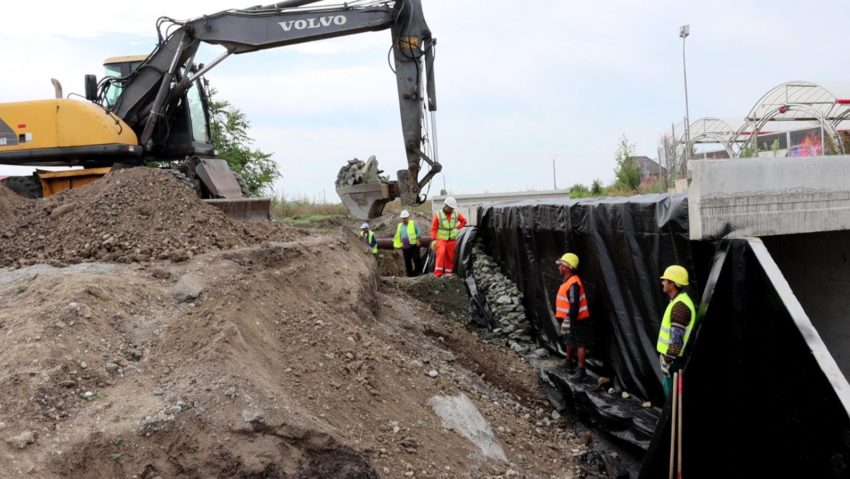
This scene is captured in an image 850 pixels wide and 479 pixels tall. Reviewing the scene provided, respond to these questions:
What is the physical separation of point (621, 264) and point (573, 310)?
846 millimetres

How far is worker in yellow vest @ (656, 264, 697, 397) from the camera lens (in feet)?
17.3

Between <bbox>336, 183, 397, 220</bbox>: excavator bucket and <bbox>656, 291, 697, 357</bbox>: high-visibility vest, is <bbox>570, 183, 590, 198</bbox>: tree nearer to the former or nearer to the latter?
<bbox>336, 183, 397, 220</bbox>: excavator bucket

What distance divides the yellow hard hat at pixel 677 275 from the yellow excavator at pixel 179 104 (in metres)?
5.08

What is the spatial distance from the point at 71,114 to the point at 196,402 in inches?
273

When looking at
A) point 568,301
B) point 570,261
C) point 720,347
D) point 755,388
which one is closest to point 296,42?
point 570,261

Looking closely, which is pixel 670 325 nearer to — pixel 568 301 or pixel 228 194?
pixel 568 301

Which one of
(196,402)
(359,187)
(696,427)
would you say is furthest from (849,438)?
(359,187)

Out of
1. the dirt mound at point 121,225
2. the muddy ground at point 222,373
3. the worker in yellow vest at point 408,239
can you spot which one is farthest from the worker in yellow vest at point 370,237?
the muddy ground at point 222,373

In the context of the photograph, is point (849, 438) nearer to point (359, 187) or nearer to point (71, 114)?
point (359, 187)

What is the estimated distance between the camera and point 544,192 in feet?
63.1

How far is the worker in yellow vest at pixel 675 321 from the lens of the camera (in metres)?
5.28

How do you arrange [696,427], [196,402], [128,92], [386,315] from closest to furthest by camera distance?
1. [196,402]
2. [696,427]
3. [386,315]
4. [128,92]

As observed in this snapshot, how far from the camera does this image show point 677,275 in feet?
17.9

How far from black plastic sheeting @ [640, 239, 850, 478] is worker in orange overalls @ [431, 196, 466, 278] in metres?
6.32
